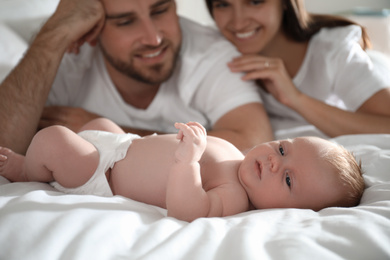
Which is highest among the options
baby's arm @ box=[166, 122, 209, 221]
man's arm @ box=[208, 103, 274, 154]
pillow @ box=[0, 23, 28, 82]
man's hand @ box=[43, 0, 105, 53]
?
man's hand @ box=[43, 0, 105, 53]

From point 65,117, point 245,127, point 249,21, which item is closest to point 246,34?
point 249,21

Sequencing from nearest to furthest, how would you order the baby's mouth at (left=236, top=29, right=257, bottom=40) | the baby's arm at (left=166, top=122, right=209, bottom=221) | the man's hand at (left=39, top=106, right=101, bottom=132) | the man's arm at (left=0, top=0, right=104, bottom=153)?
the baby's arm at (left=166, top=122, right=209, bottom=221), the man's arm at (left=0, top=0, right=104, bottom=153), the man's hand at (left=39, top=106, right=101, bottom=132), the baby's mouth at (left=236, top=29, right=257, bottom=40)

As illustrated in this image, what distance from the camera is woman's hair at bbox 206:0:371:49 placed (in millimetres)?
1994

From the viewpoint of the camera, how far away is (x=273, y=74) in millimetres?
1764

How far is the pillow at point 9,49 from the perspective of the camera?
1697 millimetres

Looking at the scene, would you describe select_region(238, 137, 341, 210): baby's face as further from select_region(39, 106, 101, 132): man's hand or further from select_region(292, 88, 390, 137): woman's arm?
select_region(39, 106, 101, 132): man's hand

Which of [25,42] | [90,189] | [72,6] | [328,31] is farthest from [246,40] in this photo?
[90,189]

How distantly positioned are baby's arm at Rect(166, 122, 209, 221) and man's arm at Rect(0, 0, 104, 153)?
750 millimetres

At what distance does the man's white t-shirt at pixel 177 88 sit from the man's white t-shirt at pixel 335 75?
0.83 ft

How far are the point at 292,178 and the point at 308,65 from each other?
1.10 m

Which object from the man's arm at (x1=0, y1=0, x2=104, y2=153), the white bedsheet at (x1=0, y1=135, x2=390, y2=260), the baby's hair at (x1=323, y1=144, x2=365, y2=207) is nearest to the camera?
the white bedsheet at (x1=0, y1=135, x2=390, y2=260)

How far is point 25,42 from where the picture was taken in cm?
187

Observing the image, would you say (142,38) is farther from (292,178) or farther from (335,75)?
(292,178)

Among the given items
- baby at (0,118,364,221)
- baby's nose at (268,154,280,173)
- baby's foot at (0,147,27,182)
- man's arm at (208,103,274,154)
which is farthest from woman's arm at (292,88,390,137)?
baby's foot at (0,147,27,182)
